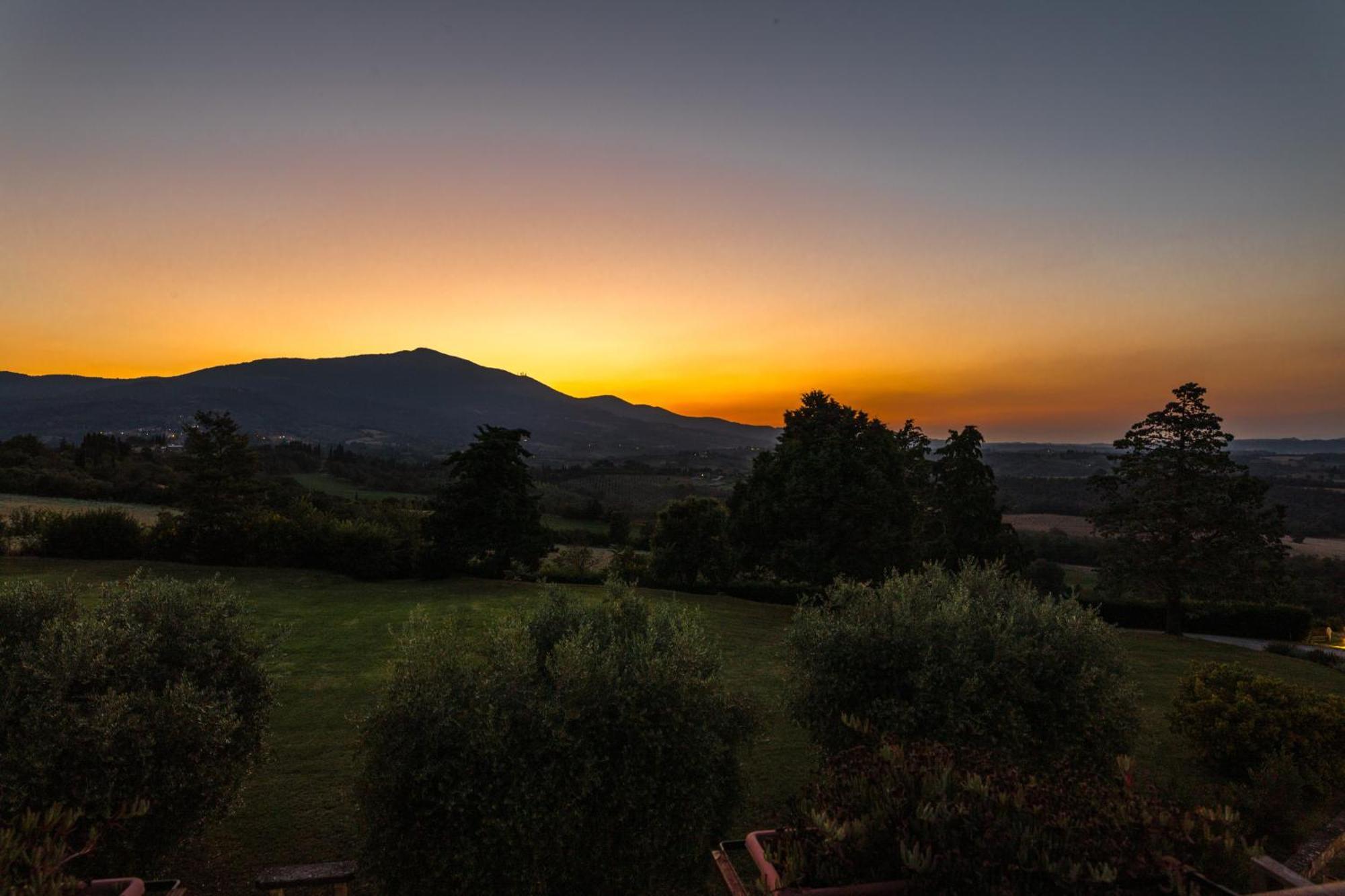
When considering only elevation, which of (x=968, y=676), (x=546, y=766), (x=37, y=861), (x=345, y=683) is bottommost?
(x=345, y=683)

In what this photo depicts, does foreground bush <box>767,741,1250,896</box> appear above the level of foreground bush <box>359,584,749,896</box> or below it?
above

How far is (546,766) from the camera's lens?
17.0 ft

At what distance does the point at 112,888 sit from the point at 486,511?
2272 cm

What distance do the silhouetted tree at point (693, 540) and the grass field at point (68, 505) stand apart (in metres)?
24.2

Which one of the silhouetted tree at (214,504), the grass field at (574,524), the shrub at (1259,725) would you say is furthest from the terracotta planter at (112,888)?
the grass field at (574,524)

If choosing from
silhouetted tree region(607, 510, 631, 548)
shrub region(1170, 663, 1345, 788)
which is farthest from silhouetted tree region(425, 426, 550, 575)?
shrub region(1170, 663, 1345, 788)

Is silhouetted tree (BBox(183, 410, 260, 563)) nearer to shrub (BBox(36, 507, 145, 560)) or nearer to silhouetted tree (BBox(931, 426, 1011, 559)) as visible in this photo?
shrub (BBox(36, 507, 145, 560))

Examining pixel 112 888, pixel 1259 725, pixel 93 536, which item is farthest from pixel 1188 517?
pixel 93 536

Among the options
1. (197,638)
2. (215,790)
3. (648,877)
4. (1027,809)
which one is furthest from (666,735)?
(197,638)

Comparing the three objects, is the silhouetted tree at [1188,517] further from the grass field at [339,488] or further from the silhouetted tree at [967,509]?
the grass field at [339,488]

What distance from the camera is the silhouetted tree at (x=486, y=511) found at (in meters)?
26.0

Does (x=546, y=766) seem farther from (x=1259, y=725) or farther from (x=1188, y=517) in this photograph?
(x=1188, y=517)

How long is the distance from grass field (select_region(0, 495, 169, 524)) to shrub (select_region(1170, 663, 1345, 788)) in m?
38.1

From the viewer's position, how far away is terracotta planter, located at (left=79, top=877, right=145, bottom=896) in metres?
3.72
